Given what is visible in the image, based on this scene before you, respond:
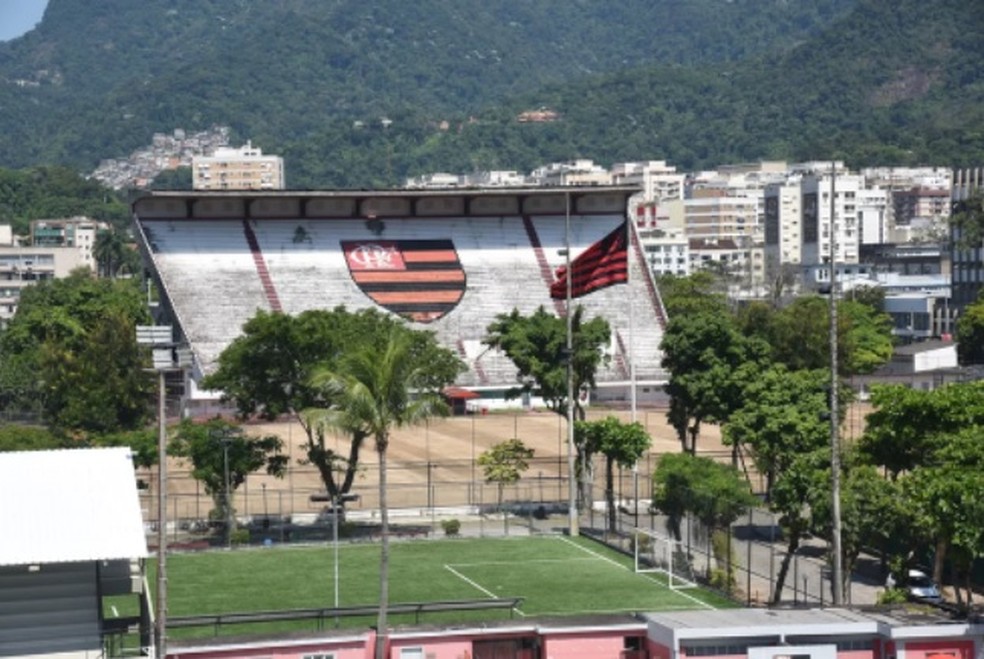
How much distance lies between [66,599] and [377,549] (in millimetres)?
18685

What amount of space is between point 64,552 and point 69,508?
4.56ft

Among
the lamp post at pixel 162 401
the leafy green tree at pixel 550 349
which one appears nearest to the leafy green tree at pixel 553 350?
the leafy green tree at pixel 550 349

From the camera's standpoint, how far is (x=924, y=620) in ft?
113

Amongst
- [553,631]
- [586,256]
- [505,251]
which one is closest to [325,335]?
[586,256]

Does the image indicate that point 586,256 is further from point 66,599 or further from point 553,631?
point 66,599

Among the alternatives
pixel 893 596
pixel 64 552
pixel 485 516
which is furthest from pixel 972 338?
pixel 64 552

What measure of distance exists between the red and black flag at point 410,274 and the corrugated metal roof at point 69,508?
221ft

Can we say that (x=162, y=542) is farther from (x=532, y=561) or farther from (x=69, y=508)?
(x=532, y=561)

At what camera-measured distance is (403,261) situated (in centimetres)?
10569

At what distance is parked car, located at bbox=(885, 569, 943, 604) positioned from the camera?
41.2m

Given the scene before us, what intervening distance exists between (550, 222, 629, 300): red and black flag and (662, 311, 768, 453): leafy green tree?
304cm

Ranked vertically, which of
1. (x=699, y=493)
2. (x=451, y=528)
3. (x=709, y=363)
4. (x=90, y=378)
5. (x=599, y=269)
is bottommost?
(x=451, y=528)

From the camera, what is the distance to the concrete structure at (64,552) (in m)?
32.3

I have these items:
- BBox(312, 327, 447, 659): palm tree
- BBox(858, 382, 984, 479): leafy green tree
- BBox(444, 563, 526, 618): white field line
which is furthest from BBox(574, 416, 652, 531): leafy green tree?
BBox(312, 327, 447, 659): palm tree
